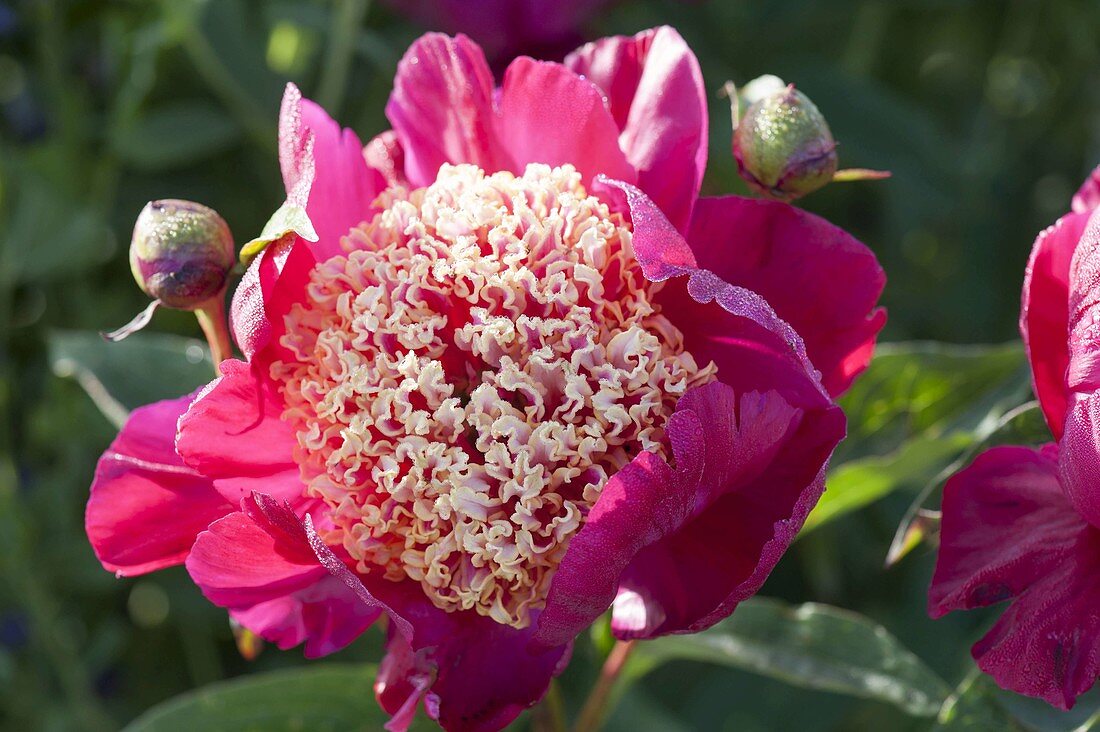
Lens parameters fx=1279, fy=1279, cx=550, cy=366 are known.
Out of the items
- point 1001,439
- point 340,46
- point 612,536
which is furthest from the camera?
point 340,46

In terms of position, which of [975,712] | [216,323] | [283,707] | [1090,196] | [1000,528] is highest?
[1090,196]

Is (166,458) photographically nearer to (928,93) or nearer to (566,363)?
(566,363)

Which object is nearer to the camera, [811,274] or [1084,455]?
[1084,455]

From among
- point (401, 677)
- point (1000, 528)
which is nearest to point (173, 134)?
point (401, 677)

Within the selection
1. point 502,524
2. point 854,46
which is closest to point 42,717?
point 502,524

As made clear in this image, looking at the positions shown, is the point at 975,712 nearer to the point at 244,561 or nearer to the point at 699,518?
the point at 699,518

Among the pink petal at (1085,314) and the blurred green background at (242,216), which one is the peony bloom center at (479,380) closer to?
the pink petal at (1085,314)

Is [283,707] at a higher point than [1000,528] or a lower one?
lower
